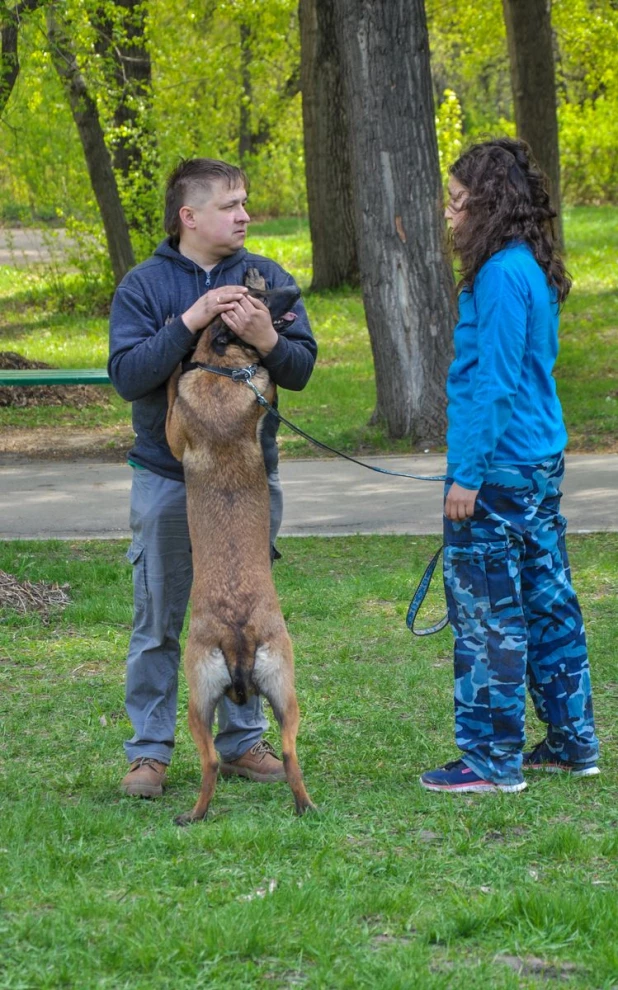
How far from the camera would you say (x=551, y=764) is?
4641 millimetres

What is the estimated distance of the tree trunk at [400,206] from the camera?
33.0ft

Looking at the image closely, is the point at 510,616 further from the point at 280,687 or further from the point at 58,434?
the point at 58,434

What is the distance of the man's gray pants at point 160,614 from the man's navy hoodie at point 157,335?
0.35 ft

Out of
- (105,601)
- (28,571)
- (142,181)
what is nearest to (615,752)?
(105,601)

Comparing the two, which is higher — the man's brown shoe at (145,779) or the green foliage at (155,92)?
the green foliage at (155,92)

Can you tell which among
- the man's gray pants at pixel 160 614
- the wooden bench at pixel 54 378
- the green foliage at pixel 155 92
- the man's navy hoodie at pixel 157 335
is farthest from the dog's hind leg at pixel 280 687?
the green foliage at pixel 155 92

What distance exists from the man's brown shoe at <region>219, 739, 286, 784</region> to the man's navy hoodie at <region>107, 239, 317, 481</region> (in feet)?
3.50

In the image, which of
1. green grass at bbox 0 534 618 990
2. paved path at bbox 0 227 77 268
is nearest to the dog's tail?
green grass at bbox 0 534 618 990

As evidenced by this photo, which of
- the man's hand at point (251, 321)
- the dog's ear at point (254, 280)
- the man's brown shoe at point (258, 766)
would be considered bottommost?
the man's brown shoe at point (258, 766)

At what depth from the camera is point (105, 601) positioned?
23.4ft

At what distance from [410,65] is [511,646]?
706 cm

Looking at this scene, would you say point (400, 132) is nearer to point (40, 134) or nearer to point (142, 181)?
point (142, 181)

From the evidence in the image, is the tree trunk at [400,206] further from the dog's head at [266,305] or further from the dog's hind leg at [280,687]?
the dog's hind leg at [280,687]

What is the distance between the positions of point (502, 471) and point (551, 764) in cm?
118
